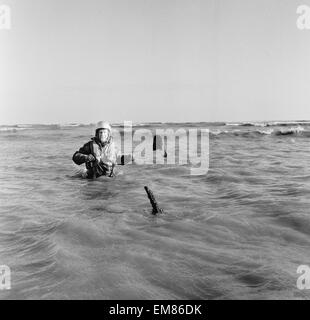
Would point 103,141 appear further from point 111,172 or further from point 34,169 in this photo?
point 34,169

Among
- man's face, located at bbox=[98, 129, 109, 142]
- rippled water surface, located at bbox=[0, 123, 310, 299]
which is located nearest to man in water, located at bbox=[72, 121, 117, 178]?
man's face, located at bbox=[98, 129, 109, 142]

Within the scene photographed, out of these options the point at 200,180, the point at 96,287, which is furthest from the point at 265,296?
the point at 200,180

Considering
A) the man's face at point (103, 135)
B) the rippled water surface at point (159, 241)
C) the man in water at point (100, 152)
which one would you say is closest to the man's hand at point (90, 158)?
the man in water at point (100, 152)

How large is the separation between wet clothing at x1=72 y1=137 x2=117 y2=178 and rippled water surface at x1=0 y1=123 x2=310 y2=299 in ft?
3.26

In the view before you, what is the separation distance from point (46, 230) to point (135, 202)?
221 cm

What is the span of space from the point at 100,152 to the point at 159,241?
5.54 m

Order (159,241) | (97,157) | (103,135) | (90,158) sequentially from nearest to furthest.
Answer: (159,241), (90,158), (97,157), (103,135)

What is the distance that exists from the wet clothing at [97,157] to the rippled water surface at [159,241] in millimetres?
993

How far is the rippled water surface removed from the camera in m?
3.57

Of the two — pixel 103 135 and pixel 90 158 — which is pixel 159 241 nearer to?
pixel 90 158

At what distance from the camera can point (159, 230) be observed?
522 centimetres

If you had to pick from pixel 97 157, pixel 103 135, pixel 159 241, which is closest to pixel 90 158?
pixel 97 157

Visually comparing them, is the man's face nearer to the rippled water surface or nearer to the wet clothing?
the wet clothing

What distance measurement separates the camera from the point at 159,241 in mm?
4785
